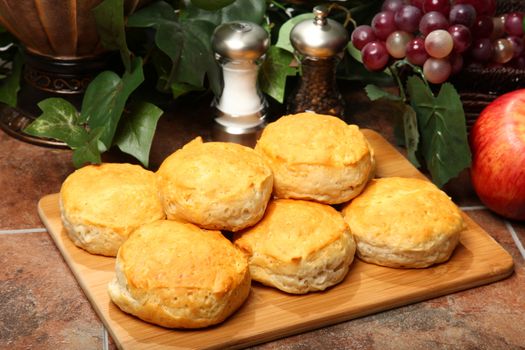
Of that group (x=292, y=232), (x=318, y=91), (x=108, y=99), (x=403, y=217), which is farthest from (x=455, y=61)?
(x=108, y=99)

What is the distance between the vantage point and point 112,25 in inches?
50.1

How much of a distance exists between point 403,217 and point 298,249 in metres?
0.17

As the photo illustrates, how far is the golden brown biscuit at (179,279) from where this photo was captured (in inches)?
37.7

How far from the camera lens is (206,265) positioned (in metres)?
0.98

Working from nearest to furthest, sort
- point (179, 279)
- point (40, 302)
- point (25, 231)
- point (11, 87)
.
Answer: point (179, 279), point (40, 302), point (25, 231), point (11, 87)

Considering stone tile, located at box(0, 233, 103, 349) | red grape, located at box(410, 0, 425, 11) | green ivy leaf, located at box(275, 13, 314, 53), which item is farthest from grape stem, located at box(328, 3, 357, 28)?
stone tile, located at box(0, 233, 103, 349)

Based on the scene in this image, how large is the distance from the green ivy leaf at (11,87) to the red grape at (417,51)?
2.30 ft

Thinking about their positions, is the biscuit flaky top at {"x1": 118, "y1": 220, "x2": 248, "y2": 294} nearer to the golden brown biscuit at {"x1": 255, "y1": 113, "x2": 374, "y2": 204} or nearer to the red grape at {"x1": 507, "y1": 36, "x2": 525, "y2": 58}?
the golden brown biscuit at {"x1": 255, "y1": 113, "x2": 374, "y2": 204}

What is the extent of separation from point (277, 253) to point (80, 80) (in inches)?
22.4

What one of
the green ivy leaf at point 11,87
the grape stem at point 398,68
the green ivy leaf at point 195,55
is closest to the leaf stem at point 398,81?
the grape stem at point 398,68


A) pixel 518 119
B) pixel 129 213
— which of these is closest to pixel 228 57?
pixel 129 213

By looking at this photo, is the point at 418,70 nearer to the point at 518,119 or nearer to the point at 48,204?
the point at 518,119

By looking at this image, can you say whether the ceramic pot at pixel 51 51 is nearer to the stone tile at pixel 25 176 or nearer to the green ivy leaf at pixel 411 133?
the stone tile at pixel 25 176

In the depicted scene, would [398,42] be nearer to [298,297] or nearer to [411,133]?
[411,133]
